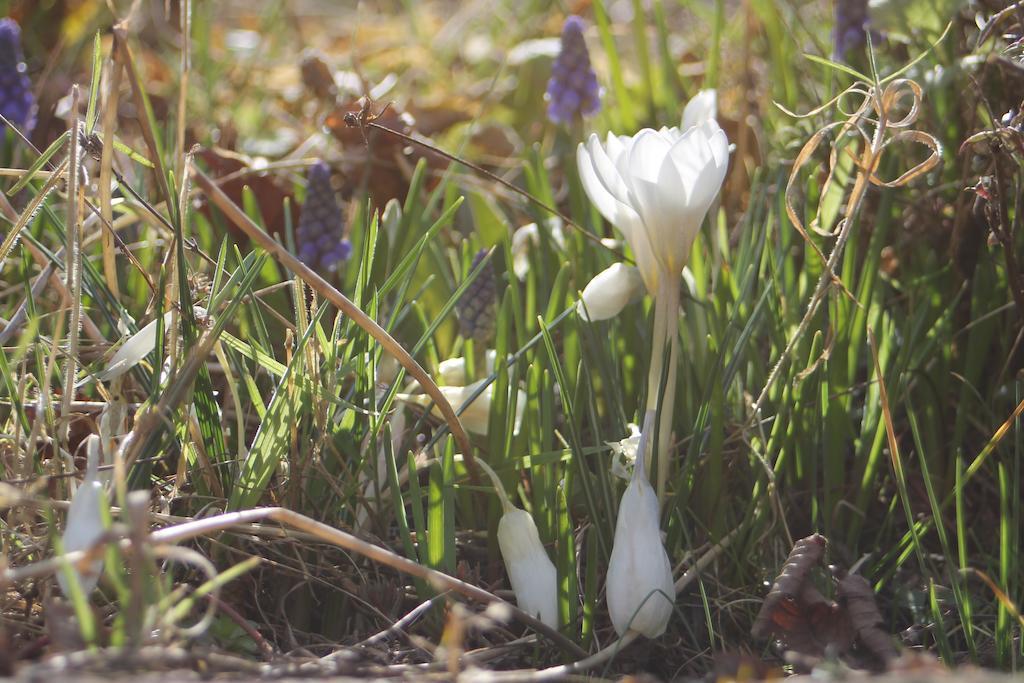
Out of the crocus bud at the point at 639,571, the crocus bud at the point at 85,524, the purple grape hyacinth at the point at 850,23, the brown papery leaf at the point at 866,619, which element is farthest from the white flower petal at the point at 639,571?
the purple grape hyacinth at the point at 850,23

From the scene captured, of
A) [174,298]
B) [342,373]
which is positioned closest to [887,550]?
[342,373]

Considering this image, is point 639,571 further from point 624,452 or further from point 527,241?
point 527,241

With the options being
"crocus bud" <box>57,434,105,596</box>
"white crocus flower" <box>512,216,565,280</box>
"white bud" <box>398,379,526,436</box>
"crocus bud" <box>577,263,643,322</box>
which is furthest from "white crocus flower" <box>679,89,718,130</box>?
"crocus bud" <box>57,434,105,596</box>

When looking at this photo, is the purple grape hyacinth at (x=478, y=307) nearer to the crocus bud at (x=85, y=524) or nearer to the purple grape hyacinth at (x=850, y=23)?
the crocus bud at (x=85, y=524)

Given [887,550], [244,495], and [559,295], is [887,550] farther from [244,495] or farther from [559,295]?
[244,495]

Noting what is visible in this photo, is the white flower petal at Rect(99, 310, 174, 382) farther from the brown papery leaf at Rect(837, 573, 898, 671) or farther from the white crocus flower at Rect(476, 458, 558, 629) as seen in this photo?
the brown papery leaf at Rect(837, 573, 898, 671)
